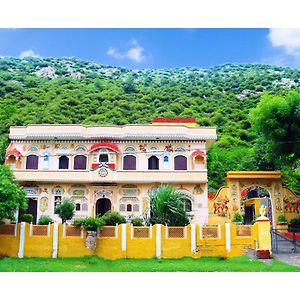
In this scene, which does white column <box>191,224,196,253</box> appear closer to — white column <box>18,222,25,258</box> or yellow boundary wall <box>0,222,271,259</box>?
yellow boundary wall <box>0,222,271,259</box>

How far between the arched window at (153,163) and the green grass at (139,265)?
629 centimetres

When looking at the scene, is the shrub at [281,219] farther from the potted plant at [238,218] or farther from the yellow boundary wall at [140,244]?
the yellow boundary wall at [140,244]

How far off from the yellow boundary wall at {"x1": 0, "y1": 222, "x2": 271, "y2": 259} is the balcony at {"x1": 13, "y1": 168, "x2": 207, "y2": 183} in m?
4.32

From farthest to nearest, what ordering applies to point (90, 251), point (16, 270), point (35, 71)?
point (35, 71), point (90, 251), point (16, 270)

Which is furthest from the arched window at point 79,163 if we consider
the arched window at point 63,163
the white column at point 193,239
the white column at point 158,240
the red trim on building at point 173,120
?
the white column at point 193,239

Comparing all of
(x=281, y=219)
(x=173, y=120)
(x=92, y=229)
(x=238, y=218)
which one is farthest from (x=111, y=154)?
(x=281, y=219)

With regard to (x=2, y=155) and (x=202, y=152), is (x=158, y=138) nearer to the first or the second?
(x=202, y=152)

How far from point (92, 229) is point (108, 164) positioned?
5.45m

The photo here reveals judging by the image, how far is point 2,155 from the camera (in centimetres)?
2291

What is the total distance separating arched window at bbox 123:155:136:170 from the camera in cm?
1938

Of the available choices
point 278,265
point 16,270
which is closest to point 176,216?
point 278,265

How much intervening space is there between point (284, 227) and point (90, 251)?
875 cm

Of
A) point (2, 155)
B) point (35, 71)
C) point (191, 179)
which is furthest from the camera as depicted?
point (35, 71)

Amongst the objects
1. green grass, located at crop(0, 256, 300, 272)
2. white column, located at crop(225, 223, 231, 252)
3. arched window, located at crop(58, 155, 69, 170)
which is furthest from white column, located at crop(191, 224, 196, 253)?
arched window, located at crop(58, 155, 69, 170)
